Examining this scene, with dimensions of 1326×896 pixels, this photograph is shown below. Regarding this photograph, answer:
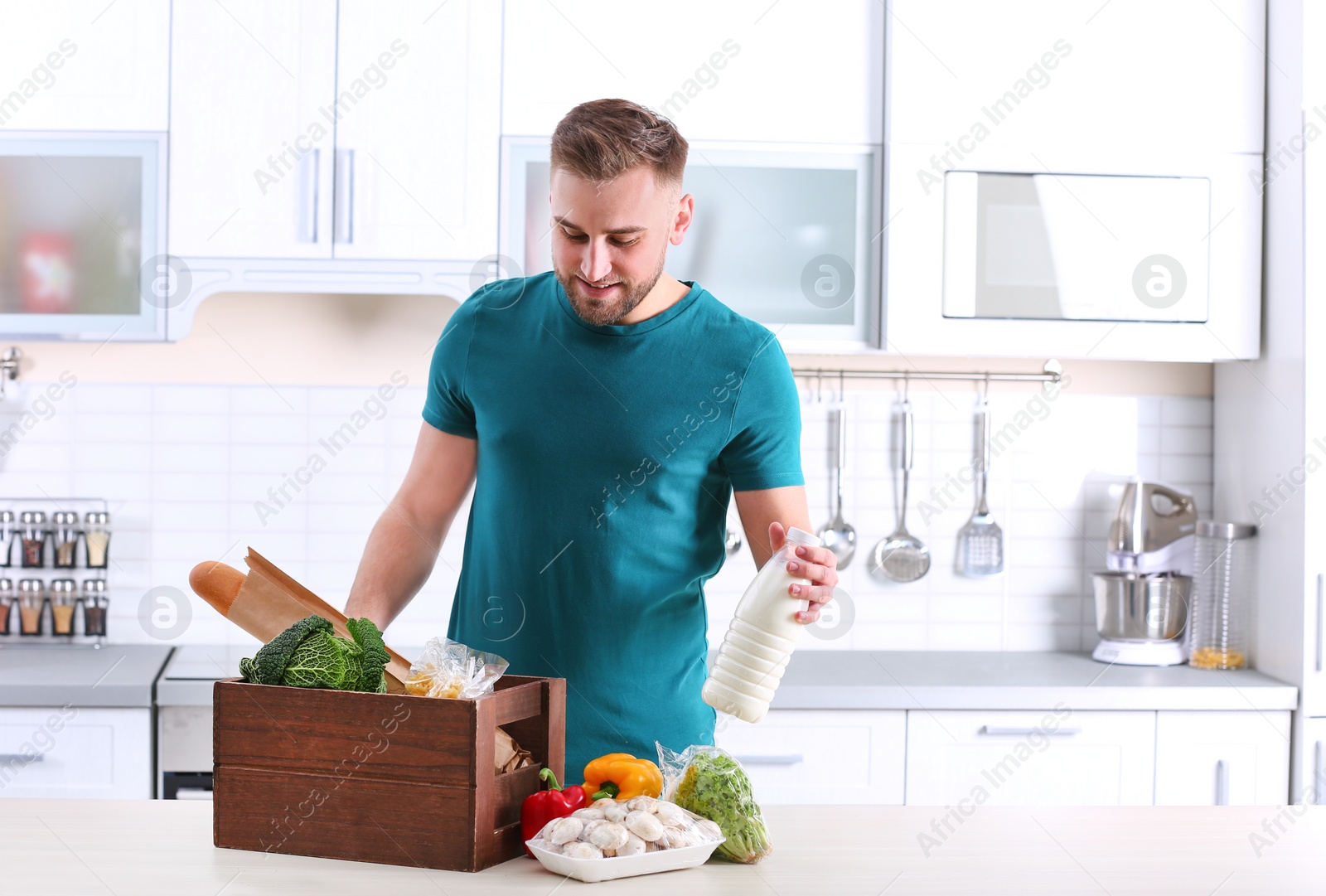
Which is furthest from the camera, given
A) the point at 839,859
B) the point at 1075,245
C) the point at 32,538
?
the point at 32,538

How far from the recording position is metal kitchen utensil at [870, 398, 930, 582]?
2.91 meters

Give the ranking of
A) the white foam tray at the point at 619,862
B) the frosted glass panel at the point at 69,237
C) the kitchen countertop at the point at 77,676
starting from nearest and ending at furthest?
1. the white foam tray at the point at 619,862
2. the kitchen countertop at the point at 77,676
3. the frosted glass panel at the point at 69,237

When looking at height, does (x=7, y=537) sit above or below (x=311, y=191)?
below

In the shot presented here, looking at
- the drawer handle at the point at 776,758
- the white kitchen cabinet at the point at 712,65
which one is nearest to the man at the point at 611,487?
the drawer handle at the point at 776,758

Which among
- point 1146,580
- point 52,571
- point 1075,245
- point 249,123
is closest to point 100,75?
point 249,123

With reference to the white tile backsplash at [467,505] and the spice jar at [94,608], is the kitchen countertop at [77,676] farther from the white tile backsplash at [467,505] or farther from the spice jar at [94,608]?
the white tile backsplash at [467,505]

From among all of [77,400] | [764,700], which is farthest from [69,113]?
[764,700]

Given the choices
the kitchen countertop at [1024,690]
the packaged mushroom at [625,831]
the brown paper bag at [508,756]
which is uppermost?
the brown paper bag at [508,756]

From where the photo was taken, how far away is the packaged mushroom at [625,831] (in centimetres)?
109

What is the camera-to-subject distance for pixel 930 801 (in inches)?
97.5

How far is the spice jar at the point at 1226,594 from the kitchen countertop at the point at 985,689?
0.06 metres

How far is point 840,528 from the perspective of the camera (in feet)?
9.48

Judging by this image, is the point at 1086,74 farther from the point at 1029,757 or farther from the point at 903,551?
the point at 1029,757

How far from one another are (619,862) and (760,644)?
0.24 metres
